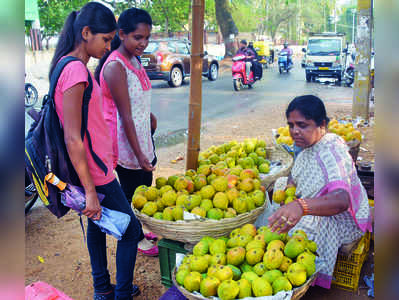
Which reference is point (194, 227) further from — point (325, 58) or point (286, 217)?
point (325, 58)

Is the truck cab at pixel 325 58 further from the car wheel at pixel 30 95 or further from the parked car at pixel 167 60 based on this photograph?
the car wheel at pixel 30 95

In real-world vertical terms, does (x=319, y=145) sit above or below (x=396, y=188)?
below

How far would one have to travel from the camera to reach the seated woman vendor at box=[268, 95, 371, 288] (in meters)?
2.61

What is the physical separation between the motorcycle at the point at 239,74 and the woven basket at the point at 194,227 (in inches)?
468

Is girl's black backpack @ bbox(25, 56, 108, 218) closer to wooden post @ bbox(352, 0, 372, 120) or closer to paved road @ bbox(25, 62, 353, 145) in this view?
paved road @ bbox(25, 62, 353, 145)

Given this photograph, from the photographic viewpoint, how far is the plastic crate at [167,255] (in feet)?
9.39

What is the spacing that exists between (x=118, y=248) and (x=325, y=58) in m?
17.0

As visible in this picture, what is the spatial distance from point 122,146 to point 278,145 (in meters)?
2.04

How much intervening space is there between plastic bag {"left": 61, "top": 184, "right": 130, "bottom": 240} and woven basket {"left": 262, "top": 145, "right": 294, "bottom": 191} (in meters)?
1.74

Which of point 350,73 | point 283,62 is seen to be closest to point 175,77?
point 350,73

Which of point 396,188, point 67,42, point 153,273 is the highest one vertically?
point 67,42

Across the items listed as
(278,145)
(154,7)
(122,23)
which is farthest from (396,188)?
(154,7)

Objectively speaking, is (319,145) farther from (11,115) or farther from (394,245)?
(11,115)

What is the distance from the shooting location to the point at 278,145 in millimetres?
4398
